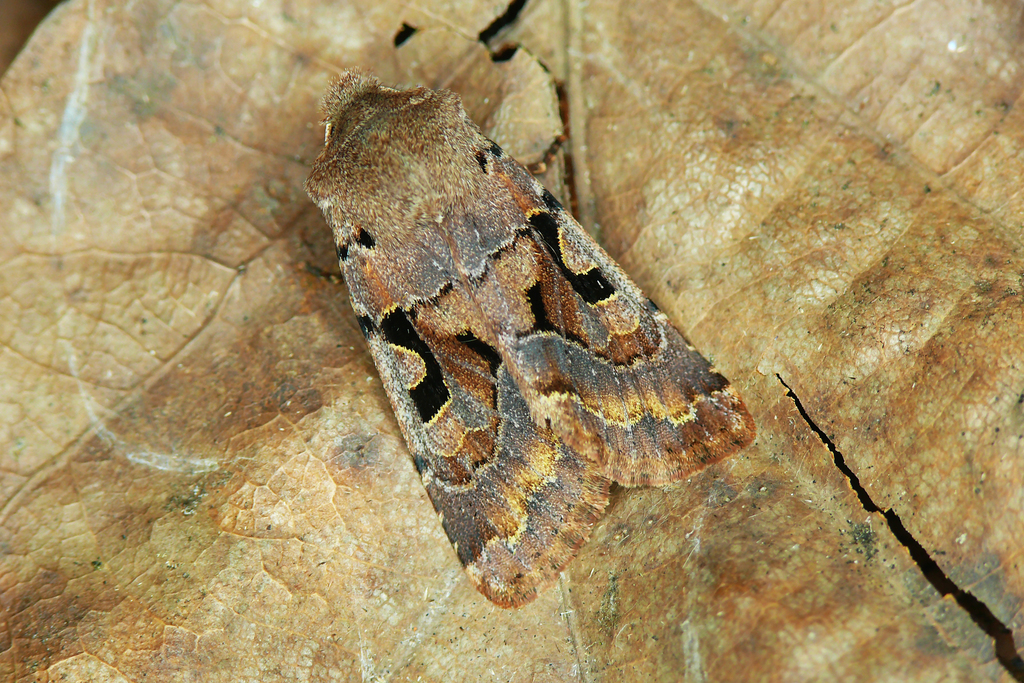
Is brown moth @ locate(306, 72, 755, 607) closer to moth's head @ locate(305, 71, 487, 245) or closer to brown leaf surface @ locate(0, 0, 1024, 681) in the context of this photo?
moth's head @ locate(305, 71, 487, 245)

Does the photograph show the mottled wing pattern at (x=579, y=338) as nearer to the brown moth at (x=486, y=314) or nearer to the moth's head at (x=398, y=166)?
the brown moth at (x=486, y=314)

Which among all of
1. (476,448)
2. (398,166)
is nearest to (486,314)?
(476,448)

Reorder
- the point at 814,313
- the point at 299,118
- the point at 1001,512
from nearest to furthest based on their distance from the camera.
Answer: the point at 1001,512 → the point at 814,313 → the point at 299,118

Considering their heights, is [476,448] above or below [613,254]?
below

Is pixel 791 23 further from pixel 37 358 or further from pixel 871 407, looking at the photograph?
pixel 37 358

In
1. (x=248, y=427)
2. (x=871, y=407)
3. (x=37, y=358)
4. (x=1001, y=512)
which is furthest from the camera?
(x=37, y=358)

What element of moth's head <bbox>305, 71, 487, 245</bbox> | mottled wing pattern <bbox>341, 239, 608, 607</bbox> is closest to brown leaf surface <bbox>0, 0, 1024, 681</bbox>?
mottled wing pattern <bbox>341, 239, 608, 607</bbox>

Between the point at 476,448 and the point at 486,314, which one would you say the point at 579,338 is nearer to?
the point at 486,314

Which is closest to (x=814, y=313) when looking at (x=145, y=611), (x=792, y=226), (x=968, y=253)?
(x=792, y=226)
